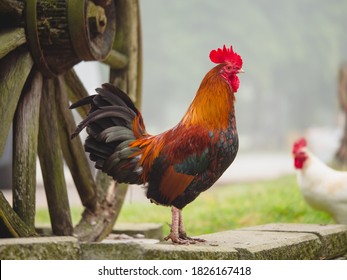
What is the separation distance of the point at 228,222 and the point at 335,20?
86.0 ft

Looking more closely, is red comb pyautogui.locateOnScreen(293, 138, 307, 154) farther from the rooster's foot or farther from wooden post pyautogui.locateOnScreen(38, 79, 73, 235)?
the rooster's foot

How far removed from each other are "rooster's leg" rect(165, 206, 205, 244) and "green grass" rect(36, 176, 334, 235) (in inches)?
101

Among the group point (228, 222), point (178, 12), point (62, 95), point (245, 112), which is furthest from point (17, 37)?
point (245, 112)

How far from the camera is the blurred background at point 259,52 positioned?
3053 cm

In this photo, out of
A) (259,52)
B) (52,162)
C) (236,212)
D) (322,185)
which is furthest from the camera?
(259,52)

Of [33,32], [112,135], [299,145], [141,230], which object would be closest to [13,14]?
[33,32]

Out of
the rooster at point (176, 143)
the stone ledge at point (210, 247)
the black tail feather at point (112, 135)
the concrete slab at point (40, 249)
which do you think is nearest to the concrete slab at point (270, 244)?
the stone ledge at point (210, 247)

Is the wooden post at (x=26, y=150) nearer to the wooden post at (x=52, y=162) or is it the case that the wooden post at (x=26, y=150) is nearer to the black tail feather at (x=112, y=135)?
the wooden post at (x=52, y=162)

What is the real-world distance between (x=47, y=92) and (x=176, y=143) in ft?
4.03

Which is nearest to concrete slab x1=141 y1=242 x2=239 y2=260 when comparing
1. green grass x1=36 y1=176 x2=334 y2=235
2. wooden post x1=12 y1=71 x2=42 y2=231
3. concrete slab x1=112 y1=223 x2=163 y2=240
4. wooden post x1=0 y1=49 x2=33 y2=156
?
wooden post x1=12 y1=71 x2=42 y2=231

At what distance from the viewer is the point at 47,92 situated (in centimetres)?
448

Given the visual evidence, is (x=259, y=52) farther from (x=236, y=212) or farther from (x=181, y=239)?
(x=181, y=239)

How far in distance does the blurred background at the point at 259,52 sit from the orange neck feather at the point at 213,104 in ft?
81.0
